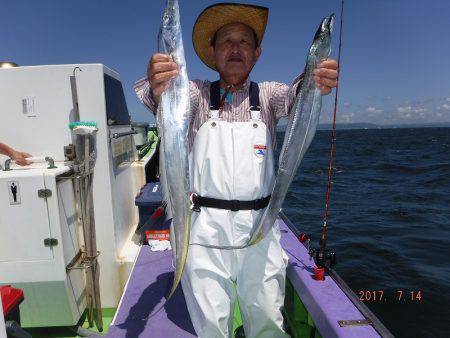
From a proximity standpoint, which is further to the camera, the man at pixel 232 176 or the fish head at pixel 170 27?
the man at pixel 232 176

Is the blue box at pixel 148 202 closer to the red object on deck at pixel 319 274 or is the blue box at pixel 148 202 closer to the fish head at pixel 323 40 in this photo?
the red object on deck at pixel 319 274

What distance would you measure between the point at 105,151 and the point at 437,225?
38.8 feet

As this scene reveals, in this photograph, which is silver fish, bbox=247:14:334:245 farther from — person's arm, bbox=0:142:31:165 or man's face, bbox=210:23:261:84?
person's arm, bbox=0:142:31:165

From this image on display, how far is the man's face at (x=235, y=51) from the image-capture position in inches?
106

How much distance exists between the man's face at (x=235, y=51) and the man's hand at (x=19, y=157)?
2.55 m

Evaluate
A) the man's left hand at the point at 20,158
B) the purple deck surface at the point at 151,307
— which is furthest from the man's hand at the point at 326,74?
the man's left hand at the point at 20,158

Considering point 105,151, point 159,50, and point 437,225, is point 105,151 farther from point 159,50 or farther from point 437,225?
point 437,225

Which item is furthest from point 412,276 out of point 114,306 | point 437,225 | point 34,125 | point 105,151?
point 34,125

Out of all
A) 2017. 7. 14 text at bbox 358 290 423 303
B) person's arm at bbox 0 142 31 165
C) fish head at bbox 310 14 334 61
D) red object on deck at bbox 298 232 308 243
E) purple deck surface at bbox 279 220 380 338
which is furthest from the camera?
2017. 7. 14 text at bbox 358 290 423 303

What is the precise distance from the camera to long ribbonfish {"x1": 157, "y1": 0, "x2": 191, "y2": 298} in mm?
1829

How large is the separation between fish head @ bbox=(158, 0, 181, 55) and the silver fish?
0.76 m

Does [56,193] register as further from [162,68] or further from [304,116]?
[304,116]

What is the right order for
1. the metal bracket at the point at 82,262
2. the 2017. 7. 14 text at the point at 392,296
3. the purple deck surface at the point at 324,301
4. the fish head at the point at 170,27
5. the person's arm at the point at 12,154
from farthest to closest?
the 2017. 7. 14 text at the point at 392,296, the person's arm at the point at 12,154, the metal bracket at the point at 82,262, the purple deck surface at the point at 324,301, the fish head at the point at 170,27

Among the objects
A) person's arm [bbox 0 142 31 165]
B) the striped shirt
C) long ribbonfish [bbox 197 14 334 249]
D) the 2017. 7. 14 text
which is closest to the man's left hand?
person's arm [bbox 0 142 31 165]
